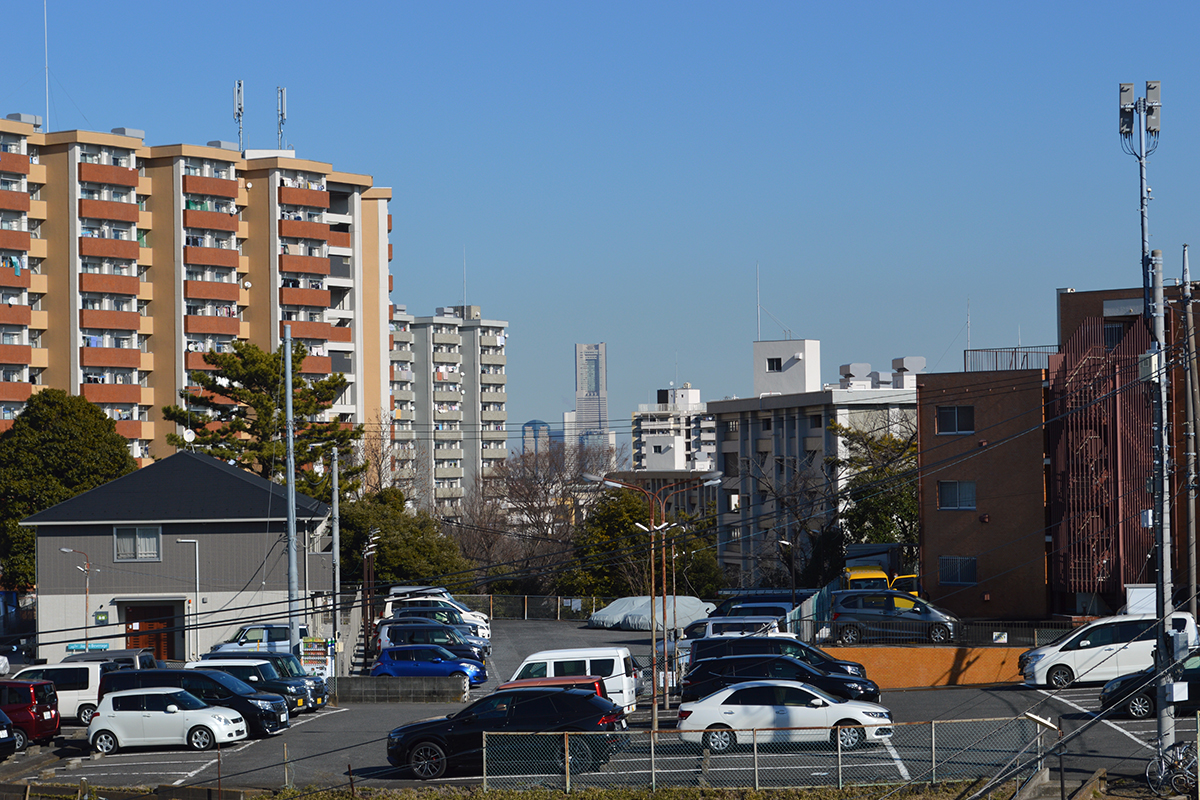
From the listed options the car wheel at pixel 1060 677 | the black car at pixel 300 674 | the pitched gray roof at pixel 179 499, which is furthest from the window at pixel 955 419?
the black car at pixel 300 674

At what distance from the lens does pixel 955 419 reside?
4375 centimetres

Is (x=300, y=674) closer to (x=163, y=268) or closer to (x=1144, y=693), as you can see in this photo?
(x=1144, y=693)

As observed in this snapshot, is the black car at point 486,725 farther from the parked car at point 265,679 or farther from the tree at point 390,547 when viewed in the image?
the tree at point 390,547

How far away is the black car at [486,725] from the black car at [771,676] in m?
3.67

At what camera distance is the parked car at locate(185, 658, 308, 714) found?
28.9 meters

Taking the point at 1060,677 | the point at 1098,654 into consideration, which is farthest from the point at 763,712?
the point at 1098,654

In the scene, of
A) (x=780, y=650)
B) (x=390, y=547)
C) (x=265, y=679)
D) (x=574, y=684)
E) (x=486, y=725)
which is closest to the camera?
(x=486, y=725)

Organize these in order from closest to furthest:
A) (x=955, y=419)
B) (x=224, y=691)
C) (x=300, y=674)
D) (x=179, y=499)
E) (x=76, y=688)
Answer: (x=224, y=691), (x=76, y=688), (x=300, y=674), (x=955, y=419), (x=179, y=499)

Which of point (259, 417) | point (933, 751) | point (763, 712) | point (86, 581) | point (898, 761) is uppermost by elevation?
point (259, 417)

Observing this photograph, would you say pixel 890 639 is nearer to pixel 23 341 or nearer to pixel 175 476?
pixel 175 476

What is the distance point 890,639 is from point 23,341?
211 ft

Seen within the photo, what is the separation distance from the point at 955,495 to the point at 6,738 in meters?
30.5

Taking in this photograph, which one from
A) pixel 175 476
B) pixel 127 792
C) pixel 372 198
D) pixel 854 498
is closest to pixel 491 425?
pixel 372 198

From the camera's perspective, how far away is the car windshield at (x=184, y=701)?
2545 centimetres
